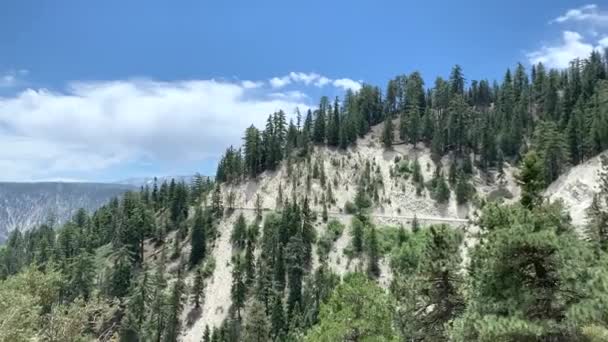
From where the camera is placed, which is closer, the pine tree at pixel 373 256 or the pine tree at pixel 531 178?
the pine tree at pixel 531 178

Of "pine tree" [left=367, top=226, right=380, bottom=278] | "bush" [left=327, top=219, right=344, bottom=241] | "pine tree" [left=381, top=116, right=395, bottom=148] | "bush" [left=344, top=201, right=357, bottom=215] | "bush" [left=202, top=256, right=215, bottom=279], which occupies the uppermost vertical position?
"pine tree" [left=381, top=116, right=395, bottom=148]

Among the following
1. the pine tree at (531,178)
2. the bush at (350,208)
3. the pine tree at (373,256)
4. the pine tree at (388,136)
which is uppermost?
the pine tree at (388,136)

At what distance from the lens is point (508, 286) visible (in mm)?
16281

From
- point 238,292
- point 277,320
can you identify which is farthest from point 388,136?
point 277,320

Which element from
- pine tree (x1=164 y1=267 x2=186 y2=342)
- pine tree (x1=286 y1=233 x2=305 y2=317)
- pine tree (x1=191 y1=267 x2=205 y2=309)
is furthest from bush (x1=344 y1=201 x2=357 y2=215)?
pine tree (x1=164 y1=267 x2=186 y2=342)

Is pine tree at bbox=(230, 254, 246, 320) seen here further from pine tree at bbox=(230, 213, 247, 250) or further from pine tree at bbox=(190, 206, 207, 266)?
pine tree at bbox=(190, 206, 207, 266)

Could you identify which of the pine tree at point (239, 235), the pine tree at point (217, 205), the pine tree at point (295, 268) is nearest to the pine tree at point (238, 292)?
the pine tree at point (295, 268)

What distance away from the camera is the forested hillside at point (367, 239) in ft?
53.6

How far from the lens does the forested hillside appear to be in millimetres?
16328

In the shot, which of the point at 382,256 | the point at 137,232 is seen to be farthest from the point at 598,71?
the point at 137,232

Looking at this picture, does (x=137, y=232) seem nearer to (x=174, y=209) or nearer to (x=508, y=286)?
(x=174, y=209)

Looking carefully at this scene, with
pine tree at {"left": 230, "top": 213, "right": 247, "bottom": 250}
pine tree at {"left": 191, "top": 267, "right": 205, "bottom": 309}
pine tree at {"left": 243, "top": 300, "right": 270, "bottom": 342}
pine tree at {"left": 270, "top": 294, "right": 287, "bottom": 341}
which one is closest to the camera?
pine tree at {"left": 243, "top": 300, "right": 270, "bottom": 342}

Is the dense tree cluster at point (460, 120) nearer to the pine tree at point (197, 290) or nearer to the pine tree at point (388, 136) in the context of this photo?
the pine tree at point (388, 136)

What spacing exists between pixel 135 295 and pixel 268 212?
132 ft
